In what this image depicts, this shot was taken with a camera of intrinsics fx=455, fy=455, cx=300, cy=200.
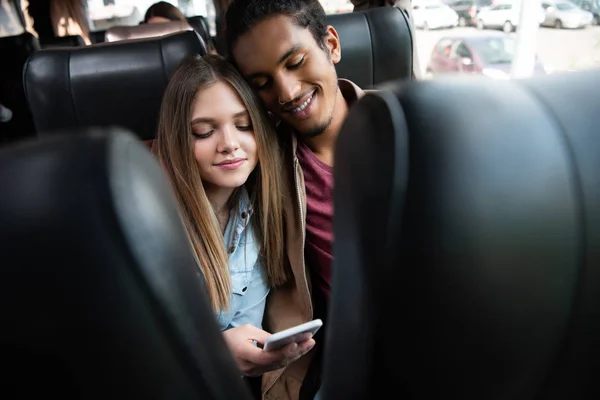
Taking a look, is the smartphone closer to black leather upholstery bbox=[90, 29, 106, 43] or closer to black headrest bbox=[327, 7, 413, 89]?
black headrest bbox=[327, 7, 413, 89]

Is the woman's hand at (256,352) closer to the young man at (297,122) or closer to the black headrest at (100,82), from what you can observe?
the young man at (297,122)

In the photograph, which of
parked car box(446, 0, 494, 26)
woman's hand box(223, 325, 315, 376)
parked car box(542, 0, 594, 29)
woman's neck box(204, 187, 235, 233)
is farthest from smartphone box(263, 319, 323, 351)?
parked car box(446, 0, 494, 26)

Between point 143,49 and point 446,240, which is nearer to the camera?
point 446,240

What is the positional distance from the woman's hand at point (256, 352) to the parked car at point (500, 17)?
6.74 feet

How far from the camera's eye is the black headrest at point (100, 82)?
1.23m

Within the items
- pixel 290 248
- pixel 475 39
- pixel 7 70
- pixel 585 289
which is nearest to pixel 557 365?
pixel 585 289

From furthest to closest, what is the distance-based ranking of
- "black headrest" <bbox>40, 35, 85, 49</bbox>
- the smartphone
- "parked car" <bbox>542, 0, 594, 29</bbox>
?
"black headrest" <bbox>40, 35, 85, 49</bbox> < "parked car" <bbox>542, 0, 594, 29</bbox> < the smartphone

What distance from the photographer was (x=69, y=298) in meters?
0.30

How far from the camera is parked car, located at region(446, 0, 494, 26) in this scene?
2.50m

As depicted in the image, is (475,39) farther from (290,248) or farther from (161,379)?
(161,379)

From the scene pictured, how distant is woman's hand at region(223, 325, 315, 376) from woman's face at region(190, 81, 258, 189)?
0.92ft

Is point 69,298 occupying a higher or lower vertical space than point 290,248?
higher

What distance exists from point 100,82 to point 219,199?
1.88ft

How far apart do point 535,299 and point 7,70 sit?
2883mm
